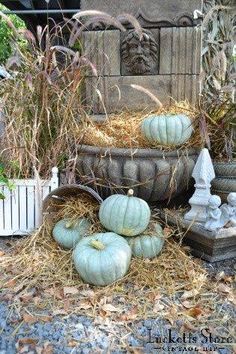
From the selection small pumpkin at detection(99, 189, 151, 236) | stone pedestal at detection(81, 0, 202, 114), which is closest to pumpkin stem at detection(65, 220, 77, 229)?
small pumpkin at detection(99, 189, 151, 236)

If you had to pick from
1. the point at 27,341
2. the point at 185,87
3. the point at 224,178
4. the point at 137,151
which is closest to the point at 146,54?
the point at 185,87

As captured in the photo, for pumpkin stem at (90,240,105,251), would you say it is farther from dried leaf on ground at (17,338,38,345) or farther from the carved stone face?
the carved stone face

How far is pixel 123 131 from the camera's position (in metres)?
2.83

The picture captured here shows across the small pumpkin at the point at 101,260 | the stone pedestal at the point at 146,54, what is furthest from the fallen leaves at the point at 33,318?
the stone pedestal at the point at 146,54

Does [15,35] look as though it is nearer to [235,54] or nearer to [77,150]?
[77,150]

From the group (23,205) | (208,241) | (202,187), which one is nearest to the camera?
(208,241)

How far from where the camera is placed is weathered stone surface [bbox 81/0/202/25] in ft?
9.83

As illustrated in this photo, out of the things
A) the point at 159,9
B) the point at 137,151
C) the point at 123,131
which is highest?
the point at 159,9

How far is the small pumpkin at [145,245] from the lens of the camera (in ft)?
7.61

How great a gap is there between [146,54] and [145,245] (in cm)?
162

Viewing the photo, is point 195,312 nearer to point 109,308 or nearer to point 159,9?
point 109,308

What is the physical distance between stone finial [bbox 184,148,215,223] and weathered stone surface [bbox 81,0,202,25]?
121 cm

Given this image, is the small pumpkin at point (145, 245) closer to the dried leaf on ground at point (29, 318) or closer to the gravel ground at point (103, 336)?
the gravel ground at point (103, 336)

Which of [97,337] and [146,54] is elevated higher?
[146,54]
